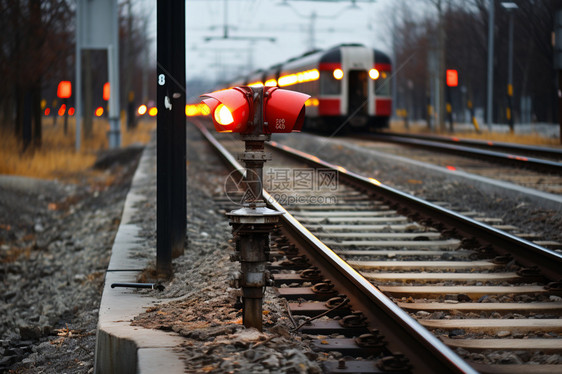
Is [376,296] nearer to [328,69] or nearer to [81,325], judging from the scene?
[81,325]

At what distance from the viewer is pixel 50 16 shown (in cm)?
2236

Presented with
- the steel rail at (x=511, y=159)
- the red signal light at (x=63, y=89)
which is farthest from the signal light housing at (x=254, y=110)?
the red signal light at (x=63, y=89)

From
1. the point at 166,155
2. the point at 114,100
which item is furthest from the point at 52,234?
the point at 114,100

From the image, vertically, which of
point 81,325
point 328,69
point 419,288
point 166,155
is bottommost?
point 81,325

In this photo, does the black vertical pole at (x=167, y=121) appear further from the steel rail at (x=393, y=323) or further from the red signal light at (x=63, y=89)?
the red signal light at (x=63, y=89)

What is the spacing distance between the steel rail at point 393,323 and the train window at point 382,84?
21.4 metres

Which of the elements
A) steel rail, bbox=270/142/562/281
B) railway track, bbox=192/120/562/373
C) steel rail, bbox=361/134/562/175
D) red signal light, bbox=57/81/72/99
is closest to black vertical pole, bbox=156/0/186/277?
railway track, bbox=192/120/562/373

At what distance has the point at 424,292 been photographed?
560 cm

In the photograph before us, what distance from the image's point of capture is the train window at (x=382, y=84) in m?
27.3

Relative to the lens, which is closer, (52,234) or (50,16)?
(52,234)

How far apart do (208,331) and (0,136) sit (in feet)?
53.9

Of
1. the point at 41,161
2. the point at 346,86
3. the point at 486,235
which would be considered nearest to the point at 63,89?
the point at 41,161

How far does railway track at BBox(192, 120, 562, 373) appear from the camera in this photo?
420cm

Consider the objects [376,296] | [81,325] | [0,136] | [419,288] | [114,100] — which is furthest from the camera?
[114,100]
